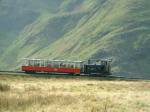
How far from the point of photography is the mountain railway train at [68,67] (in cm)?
8094

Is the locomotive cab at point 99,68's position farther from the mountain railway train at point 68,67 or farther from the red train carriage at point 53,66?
the red train carriage at point 53,66

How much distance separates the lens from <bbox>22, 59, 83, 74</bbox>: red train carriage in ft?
265

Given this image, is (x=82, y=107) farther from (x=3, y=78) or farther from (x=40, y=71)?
(x=40, y=71)

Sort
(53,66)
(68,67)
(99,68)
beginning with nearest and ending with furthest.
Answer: (68,67) < (99,68) < (53,66)

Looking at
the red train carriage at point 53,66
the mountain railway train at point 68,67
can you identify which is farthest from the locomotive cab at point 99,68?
the red train carriage at point 53,66

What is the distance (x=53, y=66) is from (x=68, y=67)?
3.40 m

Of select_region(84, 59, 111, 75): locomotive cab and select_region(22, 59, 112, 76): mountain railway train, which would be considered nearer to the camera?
select_region(22, 59, 112, 76): mountain railway train

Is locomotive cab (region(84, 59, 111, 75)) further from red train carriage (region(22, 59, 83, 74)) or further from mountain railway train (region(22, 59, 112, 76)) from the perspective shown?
red train carriage (region(22, 59, 83, 74))

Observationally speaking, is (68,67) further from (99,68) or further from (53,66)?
(99,68)

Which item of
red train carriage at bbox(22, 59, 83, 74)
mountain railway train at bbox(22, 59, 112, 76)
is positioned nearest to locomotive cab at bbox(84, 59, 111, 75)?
mountain railway train at bbox(22, 59, 112, 76)

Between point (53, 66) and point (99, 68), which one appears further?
point (53, 66)

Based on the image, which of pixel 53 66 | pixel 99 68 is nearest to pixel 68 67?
pixel 53 66

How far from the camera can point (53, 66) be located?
271 ft

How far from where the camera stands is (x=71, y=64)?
81375mm
